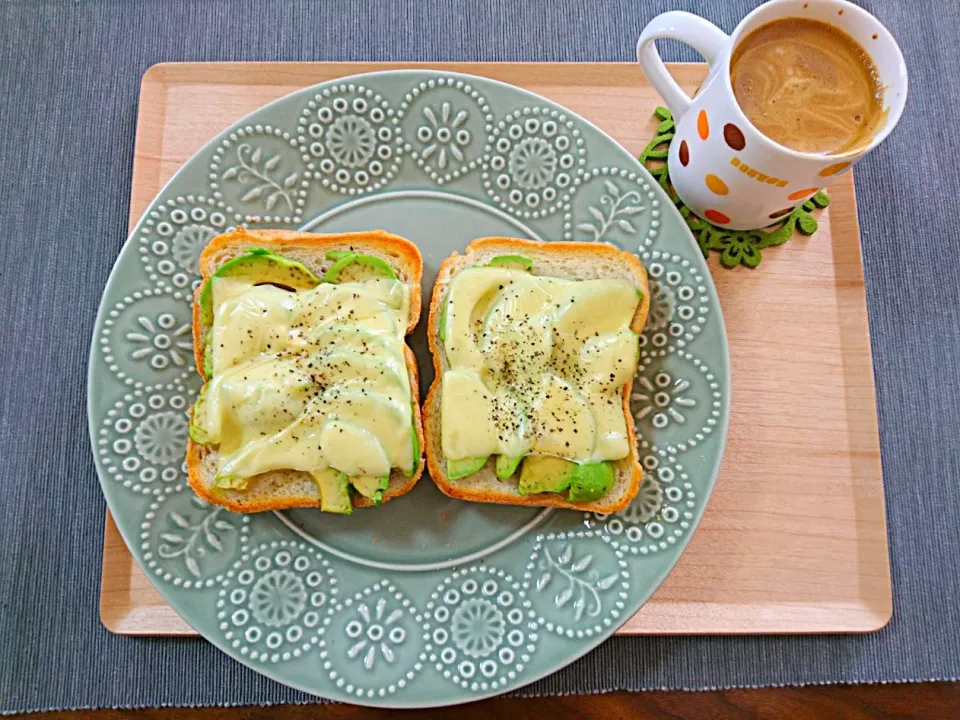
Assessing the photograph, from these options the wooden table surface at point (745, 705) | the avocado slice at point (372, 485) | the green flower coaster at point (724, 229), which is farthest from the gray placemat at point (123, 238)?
the avocado slice at point (372, 485)

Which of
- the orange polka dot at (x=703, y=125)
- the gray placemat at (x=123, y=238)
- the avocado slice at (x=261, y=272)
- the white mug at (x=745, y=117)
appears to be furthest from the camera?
the gray placemat at (x=123, y=238)

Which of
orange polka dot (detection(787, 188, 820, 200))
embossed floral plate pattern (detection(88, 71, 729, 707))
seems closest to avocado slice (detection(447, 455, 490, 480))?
embossed floral plate pattern (detection(88, 71, 729, 707))

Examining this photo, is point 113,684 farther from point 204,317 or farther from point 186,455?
point 204,317

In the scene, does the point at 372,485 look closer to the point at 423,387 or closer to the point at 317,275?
the point at 423,387

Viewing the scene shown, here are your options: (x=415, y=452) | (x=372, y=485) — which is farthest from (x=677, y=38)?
(x=372, y=485)

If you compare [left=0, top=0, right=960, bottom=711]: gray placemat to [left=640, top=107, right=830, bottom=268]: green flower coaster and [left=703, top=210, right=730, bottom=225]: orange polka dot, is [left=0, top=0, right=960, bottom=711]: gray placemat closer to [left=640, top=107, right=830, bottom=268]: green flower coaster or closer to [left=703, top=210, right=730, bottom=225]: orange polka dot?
[left=640, top=107, right=830, bottom=268]: green flower coaster

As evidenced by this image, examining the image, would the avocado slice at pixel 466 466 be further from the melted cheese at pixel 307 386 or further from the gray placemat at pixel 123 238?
the gray placemat at pixel 123 238
